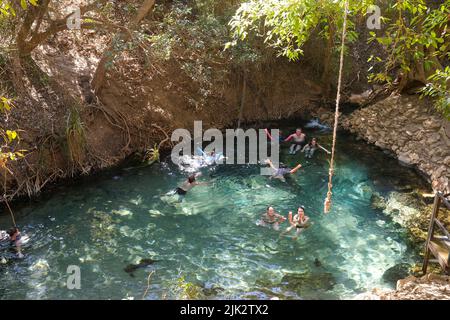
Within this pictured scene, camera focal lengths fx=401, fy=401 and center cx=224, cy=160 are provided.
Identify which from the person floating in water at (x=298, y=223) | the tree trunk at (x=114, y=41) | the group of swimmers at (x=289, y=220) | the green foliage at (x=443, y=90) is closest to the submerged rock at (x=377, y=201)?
the group of swimmers at (x=289, y=220)

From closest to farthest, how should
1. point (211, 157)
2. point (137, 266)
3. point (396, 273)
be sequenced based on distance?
1. point (396, 273)
2. point (137, 266)
3. point (211, 157)

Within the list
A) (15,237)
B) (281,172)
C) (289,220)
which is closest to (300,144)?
(281,172)

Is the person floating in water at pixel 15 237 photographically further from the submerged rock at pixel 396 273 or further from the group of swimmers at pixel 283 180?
the submerged rock at pixel 396 273

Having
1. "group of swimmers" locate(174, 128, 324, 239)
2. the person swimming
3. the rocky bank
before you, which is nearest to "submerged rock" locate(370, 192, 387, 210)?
the rocky bank

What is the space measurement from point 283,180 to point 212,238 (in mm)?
3448

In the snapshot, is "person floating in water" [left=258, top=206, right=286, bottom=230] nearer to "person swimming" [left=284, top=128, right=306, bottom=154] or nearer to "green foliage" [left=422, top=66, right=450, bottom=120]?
"green foliage" [left=422, top=66, right=450, bottom=120]

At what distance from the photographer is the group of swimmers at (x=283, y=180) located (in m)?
9.62

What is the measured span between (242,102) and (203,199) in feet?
17.4

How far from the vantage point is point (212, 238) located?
948cm

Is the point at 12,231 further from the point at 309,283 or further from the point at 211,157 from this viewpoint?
the point at 309,283

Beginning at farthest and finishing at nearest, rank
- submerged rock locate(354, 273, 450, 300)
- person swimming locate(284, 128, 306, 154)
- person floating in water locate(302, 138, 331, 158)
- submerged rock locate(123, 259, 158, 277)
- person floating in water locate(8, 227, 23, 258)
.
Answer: person swimming locate(284, 128, 306, 154)
person floating in water locate(302, 138, 331, 158)
person floating in water locate(8, 227, 23, 258)
submerged rock locate(123, 259, 158, 277)
submerged rock locate(354, 273, 450, 300)

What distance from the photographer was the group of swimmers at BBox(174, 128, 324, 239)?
9625 mm

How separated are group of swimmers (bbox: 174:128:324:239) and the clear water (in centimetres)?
26
